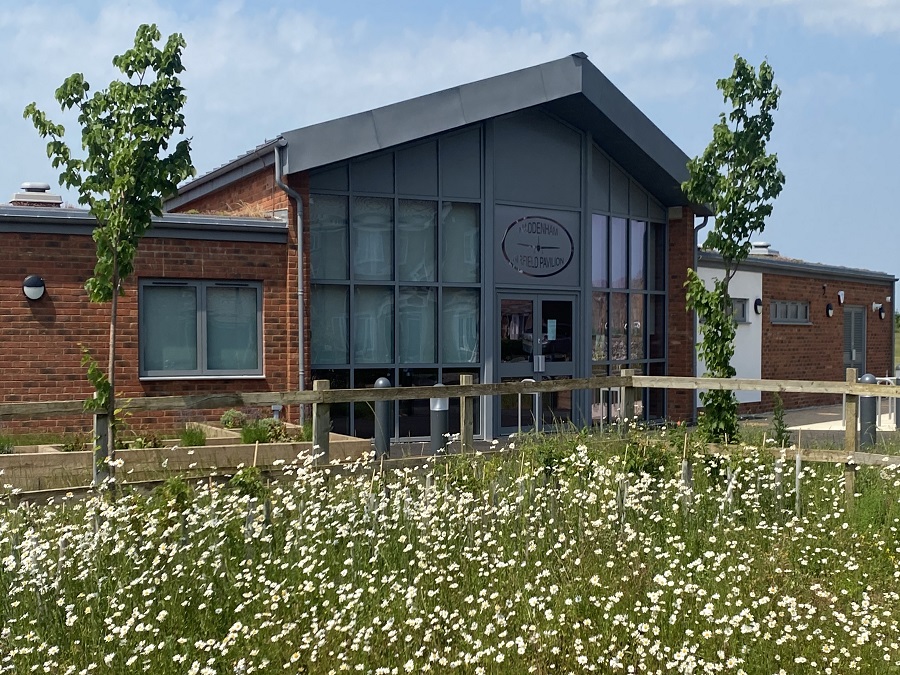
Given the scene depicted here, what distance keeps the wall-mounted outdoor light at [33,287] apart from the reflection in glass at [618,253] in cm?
913

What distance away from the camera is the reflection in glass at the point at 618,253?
17.2 m

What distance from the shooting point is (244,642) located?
5.54m

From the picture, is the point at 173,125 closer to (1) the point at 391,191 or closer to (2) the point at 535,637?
(1) the point at 391,191

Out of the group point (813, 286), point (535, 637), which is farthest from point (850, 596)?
point (813, 286)

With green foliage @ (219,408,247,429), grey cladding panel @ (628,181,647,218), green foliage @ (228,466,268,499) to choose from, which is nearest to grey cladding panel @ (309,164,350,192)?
green foliage @ (219,408,247,429)

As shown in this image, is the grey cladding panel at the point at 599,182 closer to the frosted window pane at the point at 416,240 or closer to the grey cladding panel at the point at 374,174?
the frosted window pane at the point at 416,240

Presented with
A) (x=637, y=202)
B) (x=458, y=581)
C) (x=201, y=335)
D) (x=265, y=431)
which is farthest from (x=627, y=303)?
(x=458, y=581)

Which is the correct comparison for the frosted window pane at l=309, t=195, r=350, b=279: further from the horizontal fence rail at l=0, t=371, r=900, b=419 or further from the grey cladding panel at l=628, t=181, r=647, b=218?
the grey cladding panel at l=628, t=181, r=647, b=218

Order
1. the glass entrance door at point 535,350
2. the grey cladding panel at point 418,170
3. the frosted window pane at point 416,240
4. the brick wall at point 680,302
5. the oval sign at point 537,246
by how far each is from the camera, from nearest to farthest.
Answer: the grey cladding panel at point 418,170
the frosted window pane at point 416,240
the glass entrance door at point 535,350
the oval sign at point 537,246
the brick wall at point 680,302

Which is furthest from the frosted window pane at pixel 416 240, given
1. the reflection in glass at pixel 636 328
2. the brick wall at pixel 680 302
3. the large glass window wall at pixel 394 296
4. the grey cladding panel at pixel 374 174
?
the brick wall at pixel 680 302

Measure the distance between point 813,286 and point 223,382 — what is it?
48.8 feet

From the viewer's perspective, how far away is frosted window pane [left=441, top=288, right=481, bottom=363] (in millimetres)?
15156

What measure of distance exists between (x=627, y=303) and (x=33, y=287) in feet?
31.9

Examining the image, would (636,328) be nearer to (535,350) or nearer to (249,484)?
(535,350)
